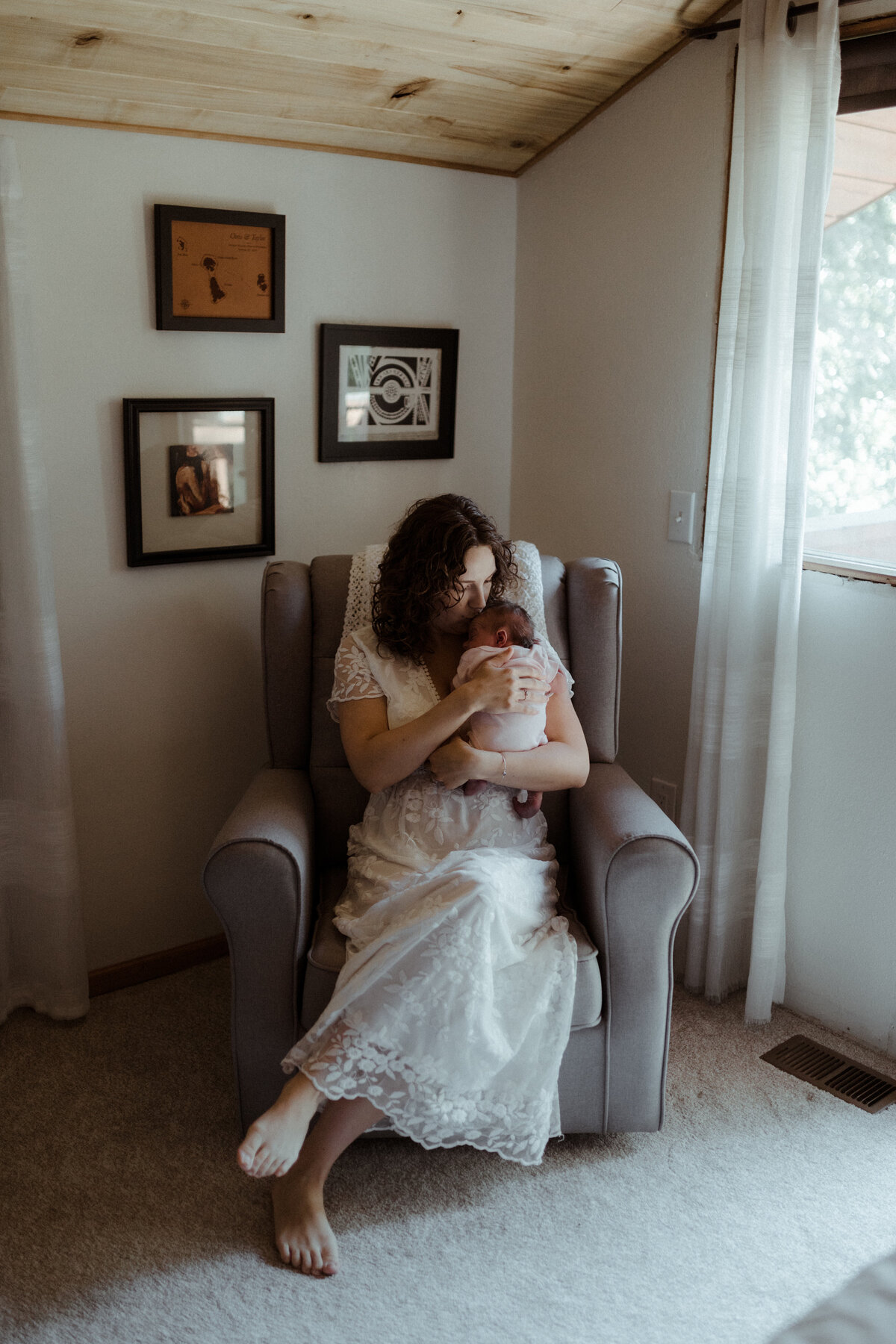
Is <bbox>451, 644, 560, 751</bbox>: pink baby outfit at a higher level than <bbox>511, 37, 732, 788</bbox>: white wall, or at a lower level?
lower

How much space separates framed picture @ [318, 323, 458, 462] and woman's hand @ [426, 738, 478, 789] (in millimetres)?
1016

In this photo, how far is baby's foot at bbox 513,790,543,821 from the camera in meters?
2.10

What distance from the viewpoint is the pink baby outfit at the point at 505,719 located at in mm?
2014

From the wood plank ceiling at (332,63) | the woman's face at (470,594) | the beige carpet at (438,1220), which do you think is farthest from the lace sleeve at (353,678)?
the wood plank ceiling at (332,63)

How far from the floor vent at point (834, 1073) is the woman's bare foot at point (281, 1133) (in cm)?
109

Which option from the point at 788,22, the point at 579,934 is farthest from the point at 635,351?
the point at 579,934

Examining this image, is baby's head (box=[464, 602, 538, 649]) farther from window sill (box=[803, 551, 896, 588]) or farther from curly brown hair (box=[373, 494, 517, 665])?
window sill (box=[803, 551, 896, 588])

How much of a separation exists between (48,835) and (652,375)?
173cm

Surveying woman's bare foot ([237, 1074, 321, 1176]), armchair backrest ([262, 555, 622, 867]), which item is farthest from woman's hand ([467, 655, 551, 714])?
woman's bare foot ([237, 1074, 321, 1176])

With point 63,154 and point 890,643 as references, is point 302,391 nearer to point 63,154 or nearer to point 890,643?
point 63,154

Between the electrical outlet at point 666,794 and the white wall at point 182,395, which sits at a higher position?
the white wall at point 182,395

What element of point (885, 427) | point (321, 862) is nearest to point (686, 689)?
point (885, 427)

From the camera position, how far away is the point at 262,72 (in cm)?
223

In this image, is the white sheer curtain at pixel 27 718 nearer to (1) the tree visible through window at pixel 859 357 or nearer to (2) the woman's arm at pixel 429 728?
(2) the woman's arm at pixel 429 728
